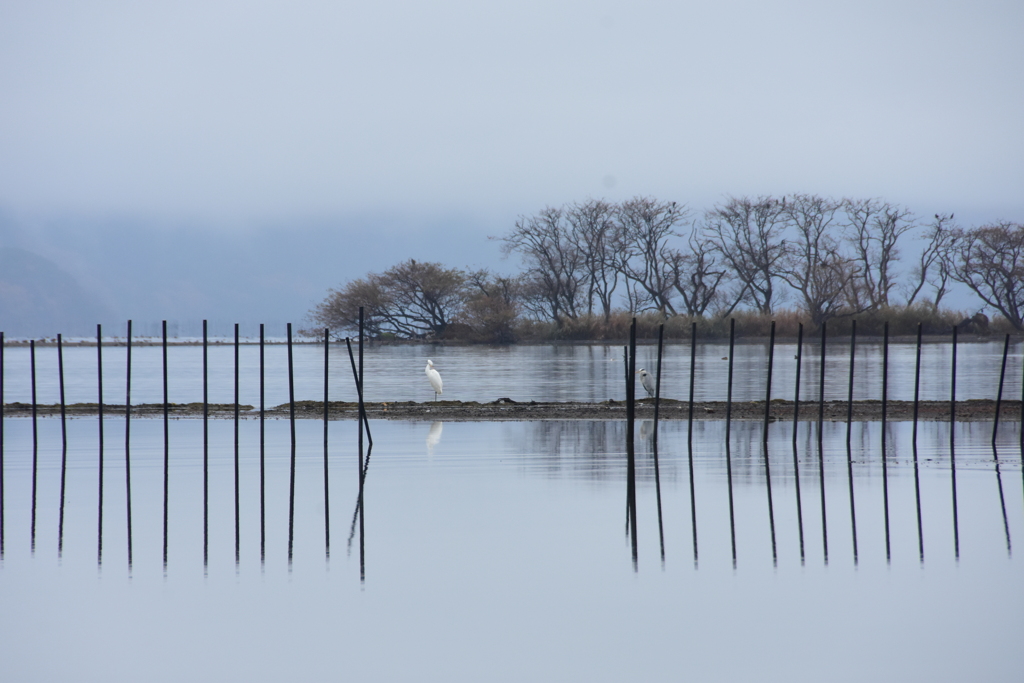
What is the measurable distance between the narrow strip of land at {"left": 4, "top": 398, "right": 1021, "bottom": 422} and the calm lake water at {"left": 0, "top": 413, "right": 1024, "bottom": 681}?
6046mm

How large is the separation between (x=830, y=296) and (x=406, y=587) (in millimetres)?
55205

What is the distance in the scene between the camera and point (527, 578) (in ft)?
27.2

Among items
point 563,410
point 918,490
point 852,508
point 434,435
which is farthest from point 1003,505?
point 563,410

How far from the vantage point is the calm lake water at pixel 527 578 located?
657 cm

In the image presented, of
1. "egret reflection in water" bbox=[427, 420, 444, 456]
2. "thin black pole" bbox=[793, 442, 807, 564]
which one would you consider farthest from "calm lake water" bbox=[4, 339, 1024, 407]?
"thin black pole" bbox=[793, 442, 807, 564]

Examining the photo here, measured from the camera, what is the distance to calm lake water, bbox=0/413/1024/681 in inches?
259

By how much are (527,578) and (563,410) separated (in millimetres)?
13124

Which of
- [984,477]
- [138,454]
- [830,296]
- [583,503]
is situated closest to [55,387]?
[138,454]

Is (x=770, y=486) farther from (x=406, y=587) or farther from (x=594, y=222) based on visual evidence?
(x=594, y=222)

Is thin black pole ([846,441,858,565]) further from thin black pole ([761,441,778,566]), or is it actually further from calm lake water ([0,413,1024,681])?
thin black pole ([761,441,778,566])

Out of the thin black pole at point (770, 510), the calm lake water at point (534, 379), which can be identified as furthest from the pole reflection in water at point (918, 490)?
the calm lake water at point (534, 379)

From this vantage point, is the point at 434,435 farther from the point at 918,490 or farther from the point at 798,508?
the point at 918,490

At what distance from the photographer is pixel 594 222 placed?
64.4 meters

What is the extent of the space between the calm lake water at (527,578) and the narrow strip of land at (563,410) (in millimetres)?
6046
